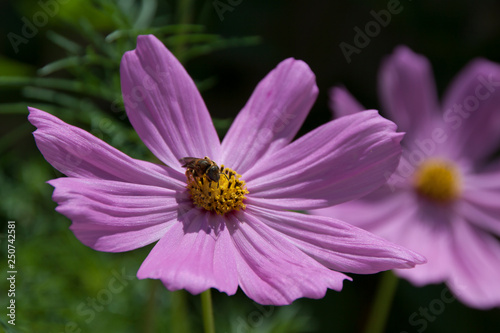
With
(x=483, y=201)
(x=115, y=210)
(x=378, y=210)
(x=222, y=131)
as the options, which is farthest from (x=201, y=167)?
(x=483, y=201)

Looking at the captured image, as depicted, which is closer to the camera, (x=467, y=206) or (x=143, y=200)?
(x=143, y=200)

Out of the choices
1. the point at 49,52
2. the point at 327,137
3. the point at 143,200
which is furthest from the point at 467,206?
the point at 49,52

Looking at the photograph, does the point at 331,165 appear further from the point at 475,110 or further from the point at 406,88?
the point at 475,110

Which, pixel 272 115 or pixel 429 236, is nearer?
pixel 272 115

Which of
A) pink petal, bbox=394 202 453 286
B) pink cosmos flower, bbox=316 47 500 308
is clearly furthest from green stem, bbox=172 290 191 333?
pink petal, bbox=394 202 453 286

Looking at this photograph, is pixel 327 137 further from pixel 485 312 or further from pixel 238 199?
pixel 485 312

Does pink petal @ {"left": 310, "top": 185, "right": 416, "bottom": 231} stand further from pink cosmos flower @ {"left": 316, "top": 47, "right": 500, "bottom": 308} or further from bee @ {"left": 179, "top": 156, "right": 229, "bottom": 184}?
bee @ {"left": 179, "top": 156, "right": 229, "bottom": 184}

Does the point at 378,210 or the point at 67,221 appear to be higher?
the point at 67,221
